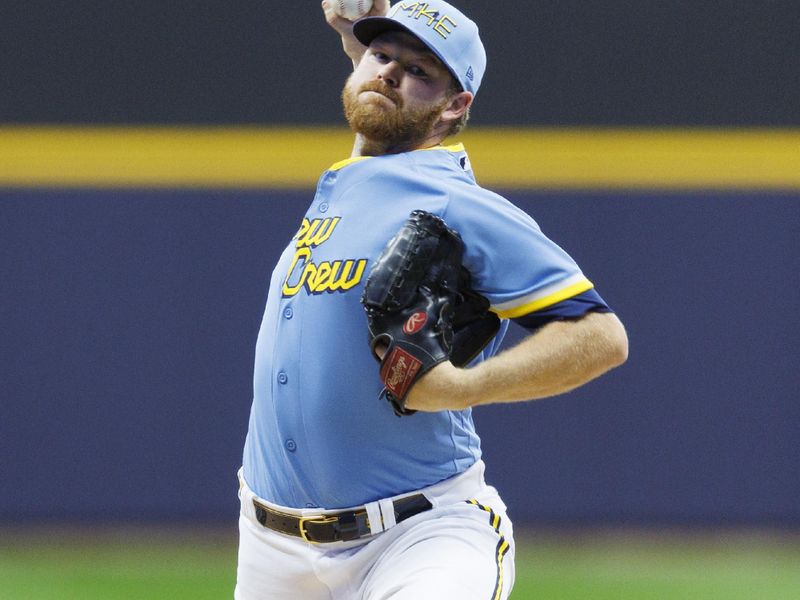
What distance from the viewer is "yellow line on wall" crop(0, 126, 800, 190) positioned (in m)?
6.68

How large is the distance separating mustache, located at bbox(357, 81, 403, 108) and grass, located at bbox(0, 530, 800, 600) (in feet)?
10.3

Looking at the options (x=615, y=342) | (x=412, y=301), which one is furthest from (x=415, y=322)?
(x=615, y=342)

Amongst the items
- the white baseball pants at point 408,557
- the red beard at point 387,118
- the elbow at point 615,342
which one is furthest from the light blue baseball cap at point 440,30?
the white baseball pants at point 408,557

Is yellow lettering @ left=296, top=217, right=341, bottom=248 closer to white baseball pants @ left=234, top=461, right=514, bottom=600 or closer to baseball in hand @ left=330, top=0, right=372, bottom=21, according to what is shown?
white baseball pants @ left=234, top=461, right=514, bottom=600

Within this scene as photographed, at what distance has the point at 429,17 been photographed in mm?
3170

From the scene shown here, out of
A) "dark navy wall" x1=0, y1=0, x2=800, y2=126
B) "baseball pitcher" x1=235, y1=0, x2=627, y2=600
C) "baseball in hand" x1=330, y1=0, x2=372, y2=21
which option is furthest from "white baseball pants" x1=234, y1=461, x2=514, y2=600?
"dark navy wall" x1=0, y1=0, x2=800, y2=126

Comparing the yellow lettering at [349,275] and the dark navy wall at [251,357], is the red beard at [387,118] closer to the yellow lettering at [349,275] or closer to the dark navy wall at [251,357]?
the yellow lettering at [349,275]

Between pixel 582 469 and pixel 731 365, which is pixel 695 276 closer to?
pixel 731 365

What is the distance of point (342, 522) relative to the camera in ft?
9.61

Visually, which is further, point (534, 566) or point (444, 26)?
point (534, 566)

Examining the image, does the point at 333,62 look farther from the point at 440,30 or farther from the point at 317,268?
the point at 317,268

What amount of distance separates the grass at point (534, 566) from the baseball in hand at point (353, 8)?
3025 mm

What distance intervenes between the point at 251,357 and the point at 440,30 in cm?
376

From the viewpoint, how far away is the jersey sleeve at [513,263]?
2.83 meters
